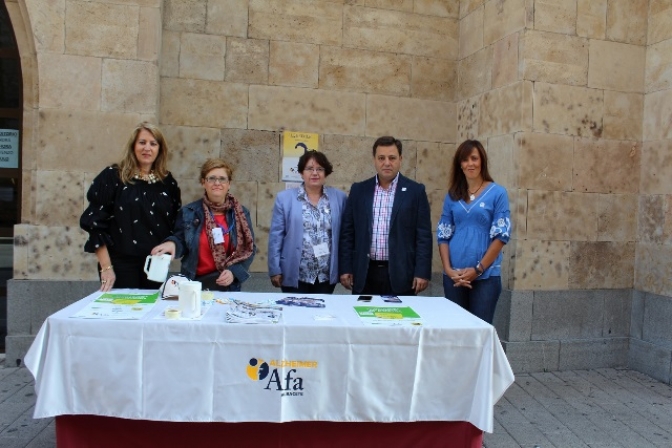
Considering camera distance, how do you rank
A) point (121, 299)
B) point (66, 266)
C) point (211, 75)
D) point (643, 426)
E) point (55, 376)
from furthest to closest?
point (211, 75) < point (66, 266) < point (643, 426) < point (121, 299) < point (55, 376)

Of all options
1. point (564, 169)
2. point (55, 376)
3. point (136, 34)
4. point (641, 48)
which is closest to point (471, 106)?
point (564, 169)

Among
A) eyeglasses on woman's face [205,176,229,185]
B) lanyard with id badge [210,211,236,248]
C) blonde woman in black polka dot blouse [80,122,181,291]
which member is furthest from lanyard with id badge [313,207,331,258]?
blonde woman in black polka dot blouse [80,122,181,291]

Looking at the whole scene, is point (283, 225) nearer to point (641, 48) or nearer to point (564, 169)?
point (564, 169)

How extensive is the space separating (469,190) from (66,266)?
3.33 m

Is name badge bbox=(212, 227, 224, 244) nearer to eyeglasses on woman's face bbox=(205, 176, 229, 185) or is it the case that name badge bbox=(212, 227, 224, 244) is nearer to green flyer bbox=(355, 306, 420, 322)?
eyeglasses on woman's face bbox=(205, 176, 229, 185)

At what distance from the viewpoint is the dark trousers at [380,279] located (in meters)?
3.99

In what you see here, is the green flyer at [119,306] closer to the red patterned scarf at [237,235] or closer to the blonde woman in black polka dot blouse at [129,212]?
the blonde woman in black polka dot blouse at [129,212]

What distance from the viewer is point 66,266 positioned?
4.79 meters

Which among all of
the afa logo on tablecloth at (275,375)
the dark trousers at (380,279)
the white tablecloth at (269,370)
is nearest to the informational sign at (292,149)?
the dark trousers at (380,279)

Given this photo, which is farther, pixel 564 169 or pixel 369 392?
pixel 564 169

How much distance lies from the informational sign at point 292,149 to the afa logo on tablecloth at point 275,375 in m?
3.12

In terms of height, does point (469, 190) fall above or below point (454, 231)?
above

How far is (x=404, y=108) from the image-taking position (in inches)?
231

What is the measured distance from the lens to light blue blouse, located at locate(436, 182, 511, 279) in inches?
149
